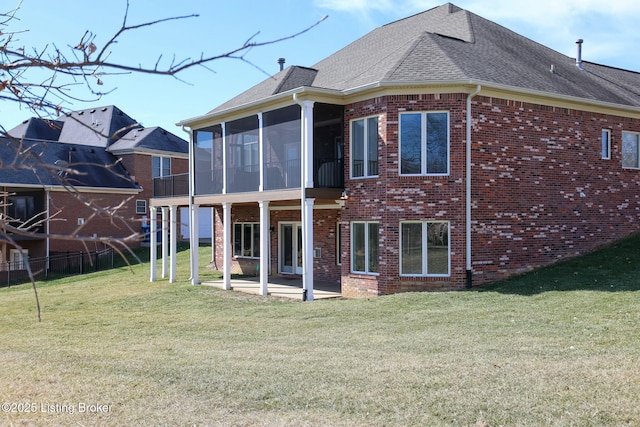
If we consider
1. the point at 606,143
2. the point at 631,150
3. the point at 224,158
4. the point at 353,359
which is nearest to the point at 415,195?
the point at 224,158

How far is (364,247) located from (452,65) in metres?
5.34

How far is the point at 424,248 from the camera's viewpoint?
1570cm

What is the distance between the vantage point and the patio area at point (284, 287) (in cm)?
1734

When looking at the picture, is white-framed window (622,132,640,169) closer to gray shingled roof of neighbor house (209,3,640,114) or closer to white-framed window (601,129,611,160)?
white-framed window (601,129,611,160)

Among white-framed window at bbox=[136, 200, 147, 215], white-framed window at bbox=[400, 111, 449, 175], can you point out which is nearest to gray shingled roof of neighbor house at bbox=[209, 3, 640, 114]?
white-framed window at bbox=[400, 111, 449, 175]

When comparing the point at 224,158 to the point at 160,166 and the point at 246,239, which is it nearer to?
the point at 246,239

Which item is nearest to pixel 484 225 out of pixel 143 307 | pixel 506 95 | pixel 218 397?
pixel 506 95

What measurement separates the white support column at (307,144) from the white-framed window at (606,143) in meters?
9.26

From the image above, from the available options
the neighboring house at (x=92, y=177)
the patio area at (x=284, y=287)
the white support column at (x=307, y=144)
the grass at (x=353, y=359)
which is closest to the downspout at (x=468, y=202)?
the grass at (x=353, y=359)

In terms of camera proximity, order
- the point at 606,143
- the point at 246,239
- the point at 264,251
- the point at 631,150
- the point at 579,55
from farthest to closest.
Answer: the point at 246,239 → the point at 579,55 → the point at 631,150 → the point at 606,143 → the point at 264,251

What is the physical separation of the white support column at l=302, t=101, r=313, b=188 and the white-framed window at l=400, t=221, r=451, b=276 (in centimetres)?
280

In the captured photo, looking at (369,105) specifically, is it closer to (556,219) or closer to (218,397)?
(556,219)

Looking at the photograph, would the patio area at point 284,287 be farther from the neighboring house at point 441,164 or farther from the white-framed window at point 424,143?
the white-framed window at point 424,143

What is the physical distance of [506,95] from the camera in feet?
53.6
